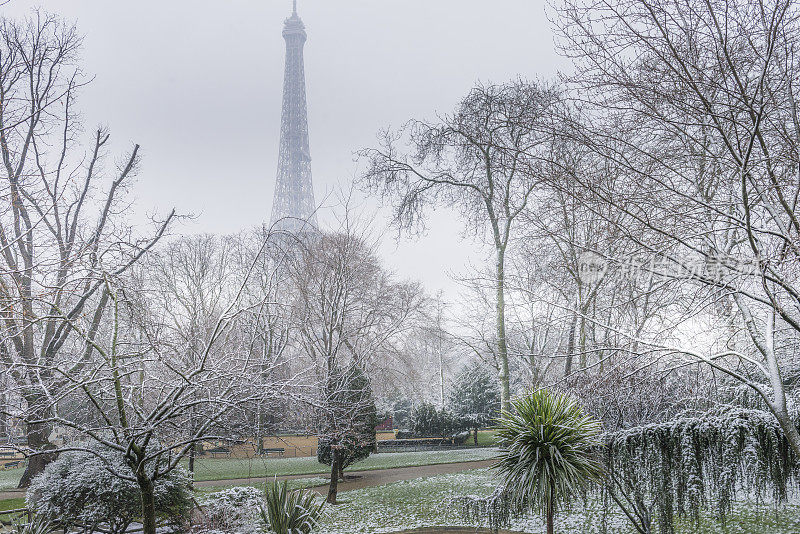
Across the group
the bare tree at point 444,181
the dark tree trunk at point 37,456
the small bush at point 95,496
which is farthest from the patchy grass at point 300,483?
the bare tree at point 444,181

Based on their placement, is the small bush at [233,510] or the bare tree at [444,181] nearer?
the small bush at [233,510]

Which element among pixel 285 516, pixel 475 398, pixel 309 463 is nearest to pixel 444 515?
pixel 285 516

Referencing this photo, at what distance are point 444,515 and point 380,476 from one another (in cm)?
774

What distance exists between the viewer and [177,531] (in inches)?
300

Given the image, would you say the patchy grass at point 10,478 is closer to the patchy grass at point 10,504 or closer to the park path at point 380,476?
the patchy grass at point 10,504

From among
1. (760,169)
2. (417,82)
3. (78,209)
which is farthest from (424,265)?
(760,169)

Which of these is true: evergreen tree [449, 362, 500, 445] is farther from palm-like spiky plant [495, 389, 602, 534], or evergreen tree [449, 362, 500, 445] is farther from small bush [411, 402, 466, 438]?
palm-like spiky plant [495, 389, 602, 534]

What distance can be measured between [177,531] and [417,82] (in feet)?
173

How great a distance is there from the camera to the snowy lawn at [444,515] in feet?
24.1

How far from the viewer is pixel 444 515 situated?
9.85 metres

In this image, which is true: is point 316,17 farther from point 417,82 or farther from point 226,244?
point 226,244

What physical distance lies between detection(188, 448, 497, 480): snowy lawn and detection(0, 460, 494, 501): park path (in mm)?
455

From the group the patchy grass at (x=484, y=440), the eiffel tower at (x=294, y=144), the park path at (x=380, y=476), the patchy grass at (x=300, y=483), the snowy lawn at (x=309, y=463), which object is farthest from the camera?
the eiffel tower at (x=294, y=144)

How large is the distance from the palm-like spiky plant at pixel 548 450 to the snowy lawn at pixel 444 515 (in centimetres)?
140
